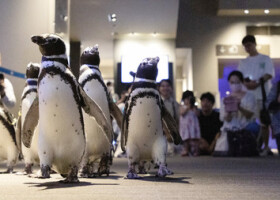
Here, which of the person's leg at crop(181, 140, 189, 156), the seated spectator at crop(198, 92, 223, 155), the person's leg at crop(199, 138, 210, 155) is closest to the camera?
the person's leg at crop(181, 140, 189, 156)

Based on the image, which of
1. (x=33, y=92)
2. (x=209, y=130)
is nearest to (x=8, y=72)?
(x=33, y=92)

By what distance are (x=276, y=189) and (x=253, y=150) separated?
4647 mm

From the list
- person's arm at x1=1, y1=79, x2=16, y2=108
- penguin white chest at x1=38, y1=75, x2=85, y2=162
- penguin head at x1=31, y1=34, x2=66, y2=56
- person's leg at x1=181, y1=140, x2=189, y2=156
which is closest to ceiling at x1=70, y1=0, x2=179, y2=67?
person's leg at x1=181, y1=140, x2=189, y2=156

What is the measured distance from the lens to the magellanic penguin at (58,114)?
2.90 m

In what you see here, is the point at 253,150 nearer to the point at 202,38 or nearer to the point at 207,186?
the point at 207,186

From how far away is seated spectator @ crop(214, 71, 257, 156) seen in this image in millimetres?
7074

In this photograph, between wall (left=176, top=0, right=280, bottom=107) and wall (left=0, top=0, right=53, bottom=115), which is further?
wall (left=176, top=0, right=280, bottom=107)

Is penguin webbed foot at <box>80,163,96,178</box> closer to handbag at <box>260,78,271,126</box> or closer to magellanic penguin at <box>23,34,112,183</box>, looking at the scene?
magellanic penguin at <box>23,34,112,183</box>

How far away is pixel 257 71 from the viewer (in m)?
7.47

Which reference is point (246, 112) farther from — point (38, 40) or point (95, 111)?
point (38, 40)

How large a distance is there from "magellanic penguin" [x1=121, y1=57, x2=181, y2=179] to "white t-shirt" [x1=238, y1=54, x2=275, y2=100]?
4281mm

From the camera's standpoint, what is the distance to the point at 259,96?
7473 mm

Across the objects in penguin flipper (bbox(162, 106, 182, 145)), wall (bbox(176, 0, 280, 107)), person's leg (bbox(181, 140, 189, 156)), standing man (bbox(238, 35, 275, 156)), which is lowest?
person's leg (bbox(181, 140, 189, 156))

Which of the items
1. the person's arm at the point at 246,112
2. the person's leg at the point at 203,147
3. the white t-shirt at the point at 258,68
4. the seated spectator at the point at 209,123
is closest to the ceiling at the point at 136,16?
the seated spectator at the point at 209,123
